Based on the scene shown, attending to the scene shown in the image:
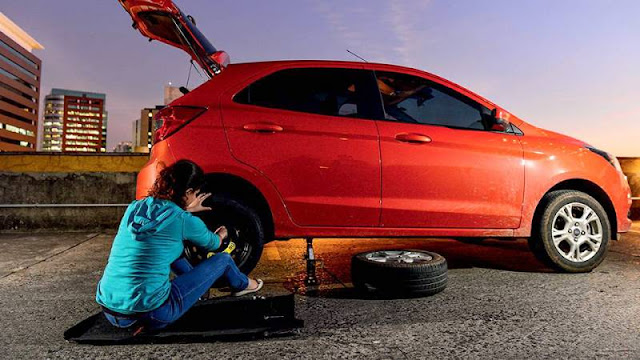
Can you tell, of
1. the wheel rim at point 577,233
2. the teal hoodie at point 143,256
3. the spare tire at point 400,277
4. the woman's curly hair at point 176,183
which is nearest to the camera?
the teal hoodie at point 143,256

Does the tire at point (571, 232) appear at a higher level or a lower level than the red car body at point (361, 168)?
lower

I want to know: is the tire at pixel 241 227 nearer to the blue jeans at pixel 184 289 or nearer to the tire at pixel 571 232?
the blue jeans at pixel 184 289

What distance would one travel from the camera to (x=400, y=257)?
3.49m

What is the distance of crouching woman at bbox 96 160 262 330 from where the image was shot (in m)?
2.14

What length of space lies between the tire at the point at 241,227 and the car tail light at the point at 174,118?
59 centimetres

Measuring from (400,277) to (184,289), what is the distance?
1.46 m

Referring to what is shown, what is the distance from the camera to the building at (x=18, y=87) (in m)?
132

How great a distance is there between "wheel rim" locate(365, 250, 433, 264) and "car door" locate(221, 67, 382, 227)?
26 centimetres

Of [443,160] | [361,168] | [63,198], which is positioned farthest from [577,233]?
[63,198]

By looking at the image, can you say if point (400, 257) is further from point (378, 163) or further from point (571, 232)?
point (571, 232)

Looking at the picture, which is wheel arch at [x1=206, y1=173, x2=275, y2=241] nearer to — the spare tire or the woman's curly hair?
the spare tire

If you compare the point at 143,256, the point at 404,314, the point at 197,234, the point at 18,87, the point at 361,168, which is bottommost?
the point at 404,314

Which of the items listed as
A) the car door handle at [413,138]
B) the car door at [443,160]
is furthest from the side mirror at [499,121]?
the car door handle at [413,138]

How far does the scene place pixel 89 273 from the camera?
12.9 feet
